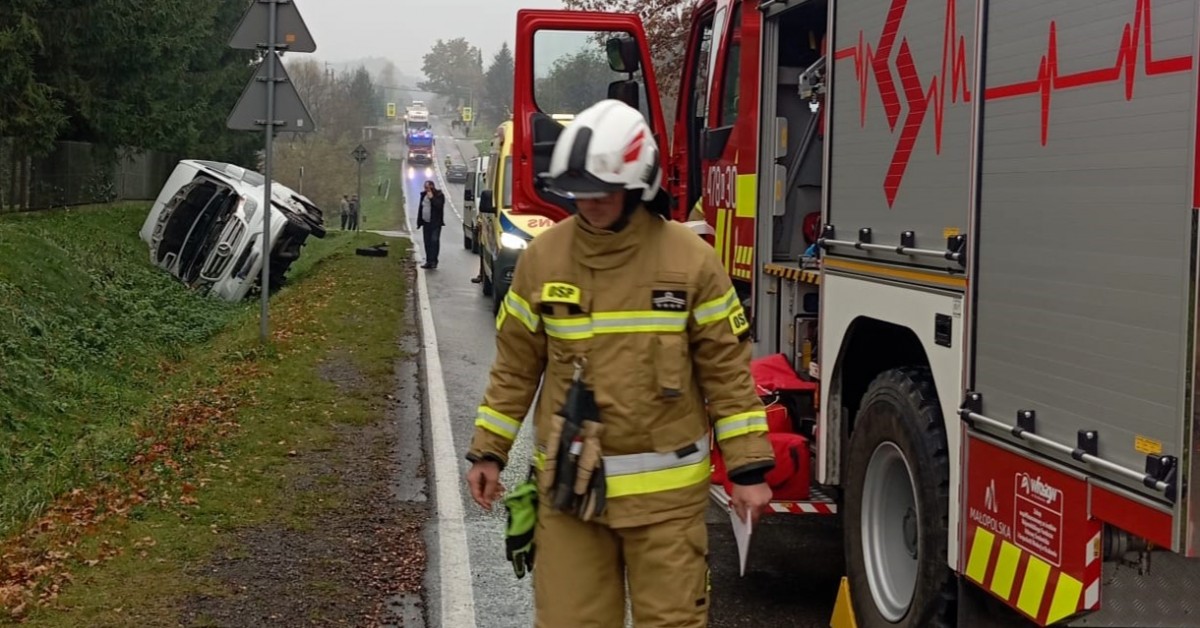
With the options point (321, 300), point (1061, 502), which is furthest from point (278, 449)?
point (321, 300)

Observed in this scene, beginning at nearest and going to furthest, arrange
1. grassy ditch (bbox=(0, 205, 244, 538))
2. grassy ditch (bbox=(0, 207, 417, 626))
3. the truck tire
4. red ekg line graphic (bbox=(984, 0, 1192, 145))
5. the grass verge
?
red ekg line graphic (bbox=(984, 0, 1192, 145)) < grassy ditch (bbox=(0, 207, 417, 626)) < grassy ditch (bbox=(0, 205, 244, 538)) < the truck tire < the grass verge

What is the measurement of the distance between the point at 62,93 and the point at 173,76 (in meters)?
4.46

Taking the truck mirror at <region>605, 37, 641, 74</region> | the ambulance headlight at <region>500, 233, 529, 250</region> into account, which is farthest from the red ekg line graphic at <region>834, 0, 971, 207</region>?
the ambulance headlight at <region>500, 233, 529, 250</region>

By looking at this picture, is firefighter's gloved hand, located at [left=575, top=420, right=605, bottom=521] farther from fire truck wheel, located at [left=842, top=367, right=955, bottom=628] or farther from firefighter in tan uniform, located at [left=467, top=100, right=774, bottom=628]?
fire truck wheel, located at [left=842, top=367, right=955, bottom=628]

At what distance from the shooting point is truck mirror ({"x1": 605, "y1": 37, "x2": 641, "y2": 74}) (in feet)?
28.0

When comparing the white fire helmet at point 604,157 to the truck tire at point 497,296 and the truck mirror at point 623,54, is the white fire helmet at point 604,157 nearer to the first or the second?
the truck mirror at point 623,54

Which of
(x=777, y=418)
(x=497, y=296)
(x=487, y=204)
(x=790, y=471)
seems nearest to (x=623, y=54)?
(x=777, y=418)

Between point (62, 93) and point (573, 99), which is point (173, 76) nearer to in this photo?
point (62, 93)

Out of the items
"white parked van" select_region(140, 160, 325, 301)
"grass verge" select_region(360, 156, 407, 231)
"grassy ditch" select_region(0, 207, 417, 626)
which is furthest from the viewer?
"grass verge" select_region(360, 156, 407, 231)

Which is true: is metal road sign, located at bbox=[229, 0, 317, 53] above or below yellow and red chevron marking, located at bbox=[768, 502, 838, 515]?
above

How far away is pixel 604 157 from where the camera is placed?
3.36 m

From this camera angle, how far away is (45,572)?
565 centimetres

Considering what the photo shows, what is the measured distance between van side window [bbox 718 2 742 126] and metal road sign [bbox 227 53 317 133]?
5439mm

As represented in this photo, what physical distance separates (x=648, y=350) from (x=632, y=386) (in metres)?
0.10
